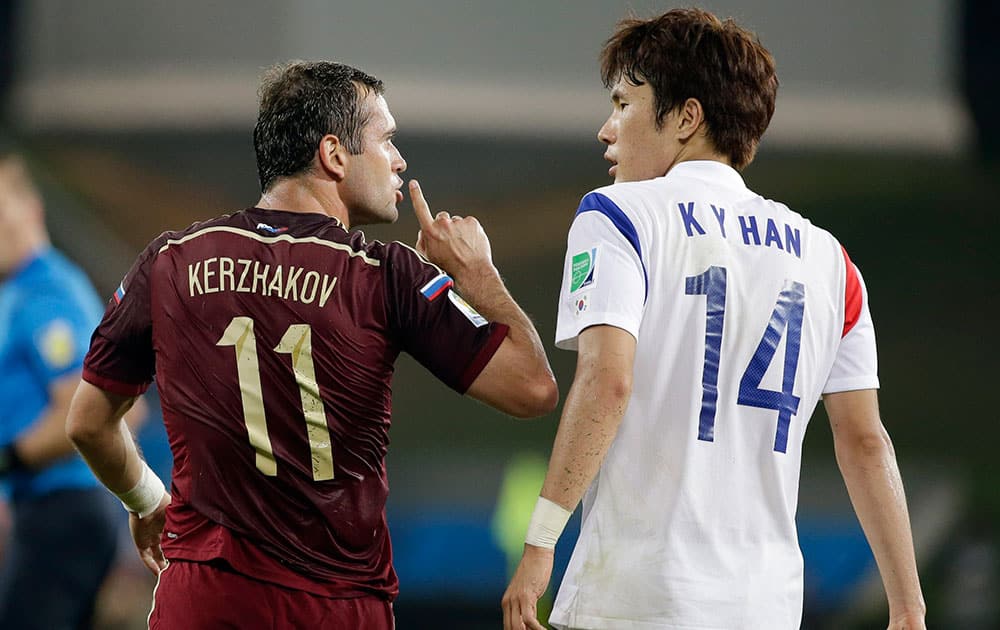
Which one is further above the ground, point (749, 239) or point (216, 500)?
point (749, 239)

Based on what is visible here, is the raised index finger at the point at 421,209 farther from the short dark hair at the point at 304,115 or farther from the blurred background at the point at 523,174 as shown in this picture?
the blurred background at the point at 523,174

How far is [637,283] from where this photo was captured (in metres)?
2.32

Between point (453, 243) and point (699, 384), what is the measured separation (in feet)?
2.02

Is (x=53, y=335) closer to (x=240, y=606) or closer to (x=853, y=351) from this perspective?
(x=240, y=606)

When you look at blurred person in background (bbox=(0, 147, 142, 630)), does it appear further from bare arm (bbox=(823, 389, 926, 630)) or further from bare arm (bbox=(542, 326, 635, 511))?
bare arm (bbox=(823, 389, 926, 630))

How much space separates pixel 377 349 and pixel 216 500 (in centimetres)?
42

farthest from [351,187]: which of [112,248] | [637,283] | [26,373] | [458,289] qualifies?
[112,248]

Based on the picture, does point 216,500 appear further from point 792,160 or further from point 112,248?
point 792,160

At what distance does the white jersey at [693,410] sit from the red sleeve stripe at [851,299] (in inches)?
5.6

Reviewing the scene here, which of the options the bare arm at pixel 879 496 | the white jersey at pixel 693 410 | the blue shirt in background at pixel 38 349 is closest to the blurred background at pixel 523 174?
the blue shirt in background at pixel 38 349

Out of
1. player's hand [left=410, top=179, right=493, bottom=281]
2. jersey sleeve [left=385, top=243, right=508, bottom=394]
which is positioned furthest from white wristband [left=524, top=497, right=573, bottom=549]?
player's hand [left=410, top=179, right=493, bottom=281]

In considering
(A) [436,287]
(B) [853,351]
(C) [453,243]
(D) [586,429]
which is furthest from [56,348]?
(B) [853,351]

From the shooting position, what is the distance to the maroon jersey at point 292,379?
239 cm

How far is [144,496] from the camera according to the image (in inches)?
112
